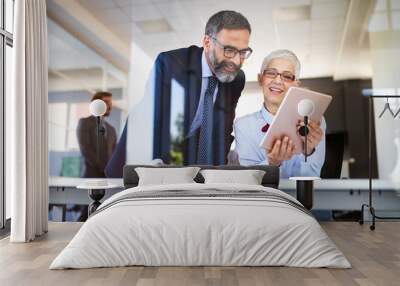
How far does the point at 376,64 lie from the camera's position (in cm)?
600

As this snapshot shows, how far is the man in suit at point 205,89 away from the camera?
241 inches

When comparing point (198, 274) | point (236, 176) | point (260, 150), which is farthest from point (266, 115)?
point (198, 274)

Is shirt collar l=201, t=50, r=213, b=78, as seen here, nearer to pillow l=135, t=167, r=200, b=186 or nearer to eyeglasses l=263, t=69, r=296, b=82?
eyeglasses l=263, t=69, r=296, b=82

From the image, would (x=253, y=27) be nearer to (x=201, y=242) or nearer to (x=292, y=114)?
(x=292, y=114)

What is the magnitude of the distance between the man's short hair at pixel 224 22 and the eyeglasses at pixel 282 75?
0.71m

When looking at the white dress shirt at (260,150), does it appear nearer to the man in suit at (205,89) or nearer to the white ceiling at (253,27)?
the man in suit at (205,89)

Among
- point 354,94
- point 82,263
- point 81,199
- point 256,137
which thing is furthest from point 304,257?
point 81,199

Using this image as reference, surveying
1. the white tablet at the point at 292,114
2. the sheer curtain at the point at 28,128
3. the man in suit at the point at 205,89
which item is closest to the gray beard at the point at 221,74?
the man in suit at the point at 205,89

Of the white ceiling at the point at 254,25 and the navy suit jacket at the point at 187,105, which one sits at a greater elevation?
the white ceiling at the point at 254,25

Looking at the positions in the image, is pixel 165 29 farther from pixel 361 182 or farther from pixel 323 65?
pixel 361 182

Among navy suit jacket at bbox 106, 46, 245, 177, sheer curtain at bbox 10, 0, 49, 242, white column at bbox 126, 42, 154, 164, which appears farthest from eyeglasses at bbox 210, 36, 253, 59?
sheer curtain at bbox 10, 0, 49, 242

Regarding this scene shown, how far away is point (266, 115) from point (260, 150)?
492mm

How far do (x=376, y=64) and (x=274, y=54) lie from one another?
1.38 metres

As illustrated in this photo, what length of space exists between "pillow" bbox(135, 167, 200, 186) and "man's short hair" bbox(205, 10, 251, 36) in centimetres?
202
